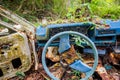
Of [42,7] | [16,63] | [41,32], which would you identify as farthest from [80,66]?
[42,7]

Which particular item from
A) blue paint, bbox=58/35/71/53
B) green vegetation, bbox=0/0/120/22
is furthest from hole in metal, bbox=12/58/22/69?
green vegetation, bbox=0/0/120/22

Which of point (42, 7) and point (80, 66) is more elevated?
point (42, 7)

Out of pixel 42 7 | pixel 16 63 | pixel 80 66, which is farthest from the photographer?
pixel 42 7

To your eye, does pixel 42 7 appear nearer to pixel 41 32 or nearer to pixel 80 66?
pixel 41 32

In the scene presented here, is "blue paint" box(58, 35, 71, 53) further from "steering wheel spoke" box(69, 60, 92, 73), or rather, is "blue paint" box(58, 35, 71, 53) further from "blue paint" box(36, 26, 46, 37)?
"blue paint" box(36, 26, 46, 37)

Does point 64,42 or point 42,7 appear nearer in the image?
point 64,42

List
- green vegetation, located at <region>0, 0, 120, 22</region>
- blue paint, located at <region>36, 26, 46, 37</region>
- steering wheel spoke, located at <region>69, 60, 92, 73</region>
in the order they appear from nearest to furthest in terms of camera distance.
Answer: steering wheel spoke, located at <region>69, 60, 92, 73</region> < blue paint, located at <region>36, 26, 46, 37</region> < green vegetation, located at <region>0, 0, 120, 22</region>

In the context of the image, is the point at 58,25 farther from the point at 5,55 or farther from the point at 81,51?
the point at 5,55

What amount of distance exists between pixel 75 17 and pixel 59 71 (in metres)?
1.11

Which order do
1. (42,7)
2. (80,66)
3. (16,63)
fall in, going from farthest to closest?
(42,7), (16,63), (80,66)

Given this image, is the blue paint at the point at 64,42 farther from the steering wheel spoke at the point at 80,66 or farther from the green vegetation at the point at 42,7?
the green vegetation at the point at 42,7

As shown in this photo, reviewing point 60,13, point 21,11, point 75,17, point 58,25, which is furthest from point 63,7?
point 58,25

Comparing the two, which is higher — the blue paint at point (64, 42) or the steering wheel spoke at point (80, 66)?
the blue paint at point (64, 42)

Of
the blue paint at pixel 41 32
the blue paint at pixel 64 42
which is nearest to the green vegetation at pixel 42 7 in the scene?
the blue paint at pixel 41 32
